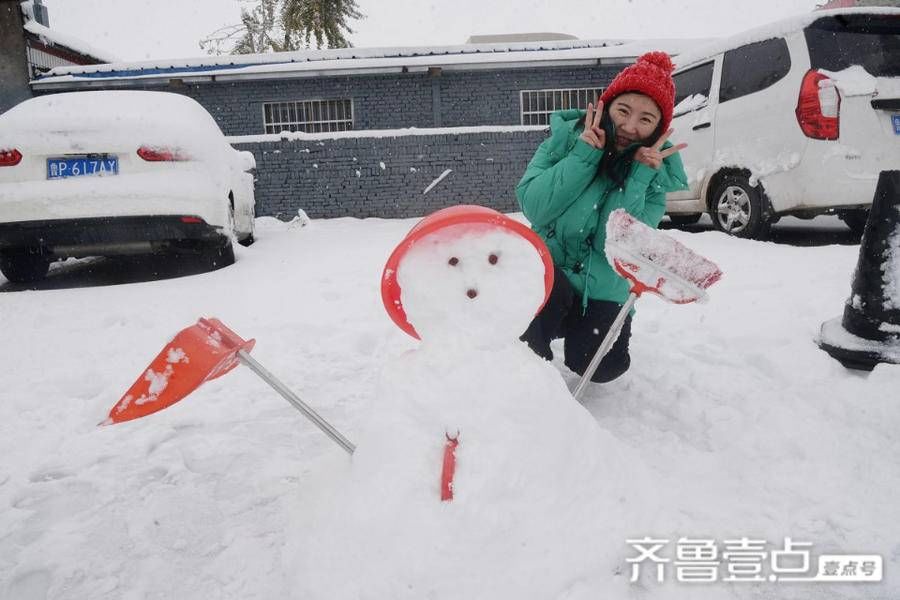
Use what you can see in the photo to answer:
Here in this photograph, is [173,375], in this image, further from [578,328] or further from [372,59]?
[372,59]

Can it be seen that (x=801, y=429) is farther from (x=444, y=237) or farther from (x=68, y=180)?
(x=68, y=180)

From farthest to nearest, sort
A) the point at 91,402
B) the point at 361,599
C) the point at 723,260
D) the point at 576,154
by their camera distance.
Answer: the point at 723,260, the point at 91,402, the point at 576,154, the point at 361,599

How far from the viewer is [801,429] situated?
1962 mm

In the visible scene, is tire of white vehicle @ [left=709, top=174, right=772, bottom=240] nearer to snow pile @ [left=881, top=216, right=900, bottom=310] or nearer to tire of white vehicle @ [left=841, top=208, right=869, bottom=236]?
tire of white vehicle @ [left=841, top=208, right=869, bottom=236]

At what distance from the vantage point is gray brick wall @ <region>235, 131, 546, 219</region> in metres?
8.91

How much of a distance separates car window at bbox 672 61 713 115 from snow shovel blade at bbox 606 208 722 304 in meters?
4.75

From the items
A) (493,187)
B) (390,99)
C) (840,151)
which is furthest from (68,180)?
(390,99)

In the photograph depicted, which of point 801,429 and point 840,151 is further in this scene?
point 840,151

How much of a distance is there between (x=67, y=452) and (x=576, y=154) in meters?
→ 1.97

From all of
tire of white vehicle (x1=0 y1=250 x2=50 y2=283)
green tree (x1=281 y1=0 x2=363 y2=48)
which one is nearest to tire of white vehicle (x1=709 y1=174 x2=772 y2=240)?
tire of white vehicle (x1=0 y1=250 x2=50 y2=283)

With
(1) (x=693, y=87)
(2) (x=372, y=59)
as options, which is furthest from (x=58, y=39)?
(1) (x=693, y=87)

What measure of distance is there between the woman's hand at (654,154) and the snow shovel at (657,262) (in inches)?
12.8

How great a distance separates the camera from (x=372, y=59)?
1198cm

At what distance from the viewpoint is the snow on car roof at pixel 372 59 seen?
11656 mm
